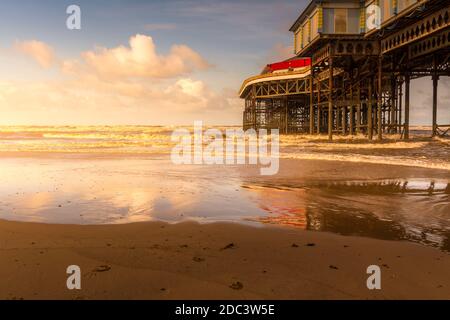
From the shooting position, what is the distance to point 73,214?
612 centimetres

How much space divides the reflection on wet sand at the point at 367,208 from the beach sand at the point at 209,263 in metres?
0.58

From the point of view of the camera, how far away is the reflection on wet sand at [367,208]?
5.25 metres

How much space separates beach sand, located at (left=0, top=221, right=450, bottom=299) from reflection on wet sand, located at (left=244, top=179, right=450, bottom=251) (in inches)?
22.9

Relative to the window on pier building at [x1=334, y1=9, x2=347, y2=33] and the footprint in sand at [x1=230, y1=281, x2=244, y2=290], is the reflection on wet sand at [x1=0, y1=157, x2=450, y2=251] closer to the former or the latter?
the footprint in sand at [x1=230, y1=281, x2=244, y2=290]

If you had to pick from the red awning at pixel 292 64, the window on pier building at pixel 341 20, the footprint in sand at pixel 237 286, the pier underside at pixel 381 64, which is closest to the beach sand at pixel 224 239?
the footprint in sand at pixel 237 286

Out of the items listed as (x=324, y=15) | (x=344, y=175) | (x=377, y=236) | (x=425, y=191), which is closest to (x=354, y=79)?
(x=324, y=15)

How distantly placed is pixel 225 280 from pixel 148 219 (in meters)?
2.69

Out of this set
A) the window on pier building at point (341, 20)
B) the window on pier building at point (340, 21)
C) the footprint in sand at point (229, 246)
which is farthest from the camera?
the window on pier building at point (340, 21)

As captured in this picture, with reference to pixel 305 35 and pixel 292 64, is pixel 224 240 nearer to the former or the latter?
pixel 305 35

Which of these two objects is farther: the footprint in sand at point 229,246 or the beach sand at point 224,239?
the footprint in sand at point 229,246

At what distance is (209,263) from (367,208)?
3.94 metres

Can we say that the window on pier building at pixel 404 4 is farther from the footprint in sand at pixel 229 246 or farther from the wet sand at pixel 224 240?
the footprint in sand at pixel 229 246
